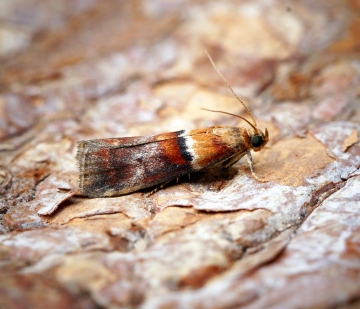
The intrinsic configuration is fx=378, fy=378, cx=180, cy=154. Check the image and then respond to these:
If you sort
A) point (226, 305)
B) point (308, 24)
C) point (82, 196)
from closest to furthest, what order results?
point (226, 305), point (82, 196), point (308, 24)

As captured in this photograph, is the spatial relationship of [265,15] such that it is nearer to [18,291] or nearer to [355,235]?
[355,235]

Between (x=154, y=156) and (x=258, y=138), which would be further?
(x=258, y=138)

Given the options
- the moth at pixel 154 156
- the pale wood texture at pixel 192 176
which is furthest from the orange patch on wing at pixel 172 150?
the pale wood texture at pixel 192 176

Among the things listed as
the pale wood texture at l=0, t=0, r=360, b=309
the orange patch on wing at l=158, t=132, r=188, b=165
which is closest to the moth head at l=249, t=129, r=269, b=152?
the pale wood texture at l=0, t=0, r=360, b=309

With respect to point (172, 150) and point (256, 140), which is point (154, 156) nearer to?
point (172, 150)

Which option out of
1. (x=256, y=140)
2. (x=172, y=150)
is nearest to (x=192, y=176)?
(x=172, y=150)

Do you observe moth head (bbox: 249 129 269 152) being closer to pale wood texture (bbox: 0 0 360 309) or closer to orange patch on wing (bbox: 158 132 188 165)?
pale wood texture (bbox: 0 0 360 309)

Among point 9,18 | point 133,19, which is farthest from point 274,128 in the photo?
point 9,18

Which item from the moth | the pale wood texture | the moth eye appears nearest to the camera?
the pale wood texture
